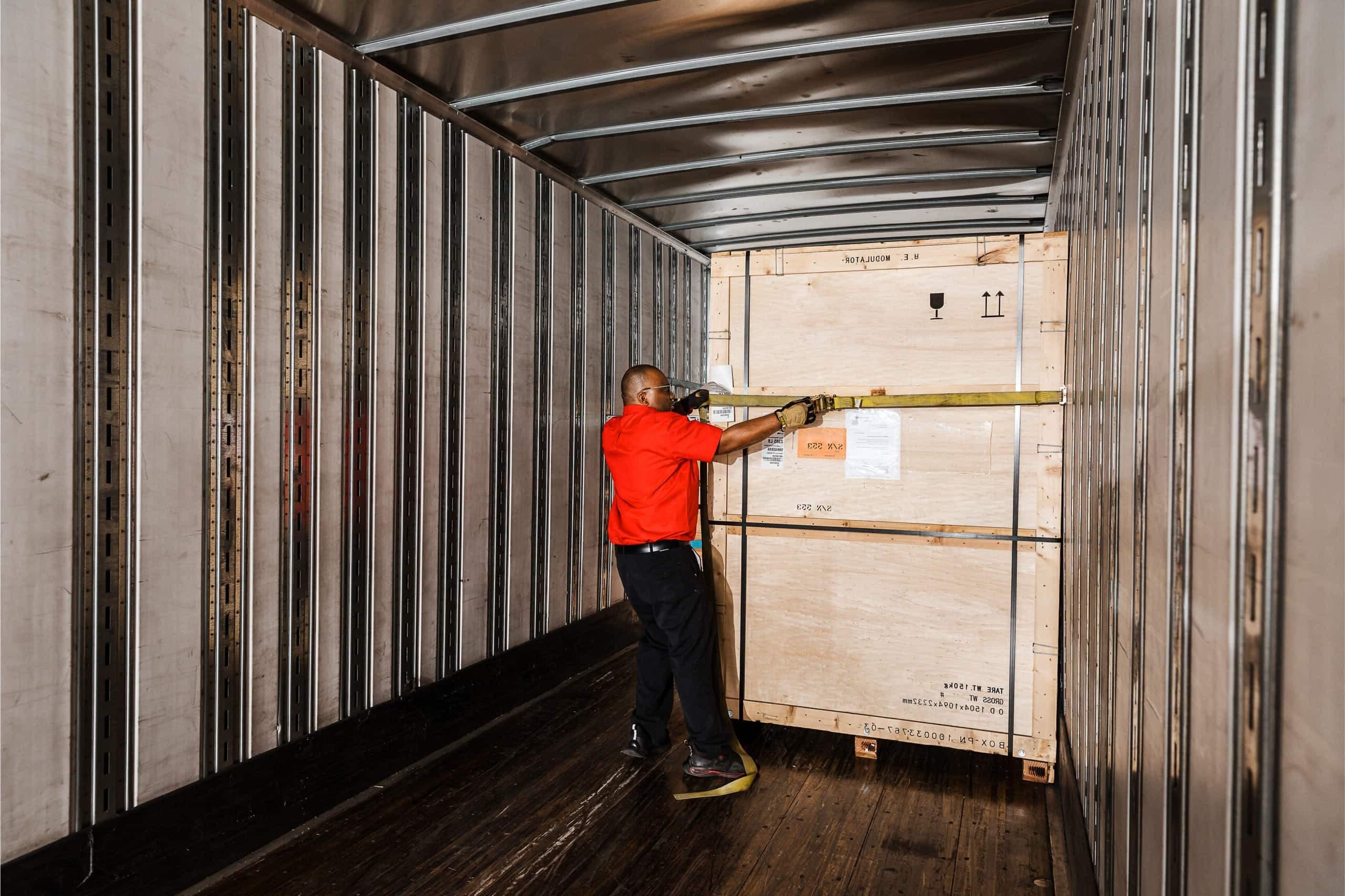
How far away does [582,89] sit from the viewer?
4121 mm

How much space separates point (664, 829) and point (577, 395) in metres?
3.14

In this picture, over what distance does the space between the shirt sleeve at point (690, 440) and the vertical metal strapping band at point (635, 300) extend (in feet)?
8.56

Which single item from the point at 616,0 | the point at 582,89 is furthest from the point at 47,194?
the point at 582,89

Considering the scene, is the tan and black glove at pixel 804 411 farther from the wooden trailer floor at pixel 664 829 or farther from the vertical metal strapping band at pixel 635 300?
A: the vertical metal strapping band at pixel 635 300

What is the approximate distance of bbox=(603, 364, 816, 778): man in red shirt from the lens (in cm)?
391

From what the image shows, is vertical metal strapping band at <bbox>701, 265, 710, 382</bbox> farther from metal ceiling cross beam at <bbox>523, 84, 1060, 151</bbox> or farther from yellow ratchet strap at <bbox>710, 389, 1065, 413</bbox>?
yellow ratchet strap at <bbox>710, 389, 1065, 413</bbox>

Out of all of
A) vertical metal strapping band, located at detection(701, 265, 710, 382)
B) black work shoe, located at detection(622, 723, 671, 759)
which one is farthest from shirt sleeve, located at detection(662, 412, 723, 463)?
vertical metal strapping band, located at detection(701, 265, 710, 382)

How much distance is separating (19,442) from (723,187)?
449 cm

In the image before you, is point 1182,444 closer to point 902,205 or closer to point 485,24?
point 485,24

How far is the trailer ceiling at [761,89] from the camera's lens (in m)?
3.38

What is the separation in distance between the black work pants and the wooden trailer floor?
0.33 m

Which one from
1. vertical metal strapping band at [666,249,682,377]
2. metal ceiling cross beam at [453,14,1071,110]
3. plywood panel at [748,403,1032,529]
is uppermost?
metal ceiling cross beam at [453,14,1071,110]

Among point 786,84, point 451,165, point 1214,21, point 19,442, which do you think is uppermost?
point 786,84

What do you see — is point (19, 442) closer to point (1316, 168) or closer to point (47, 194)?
point (47, 194)
